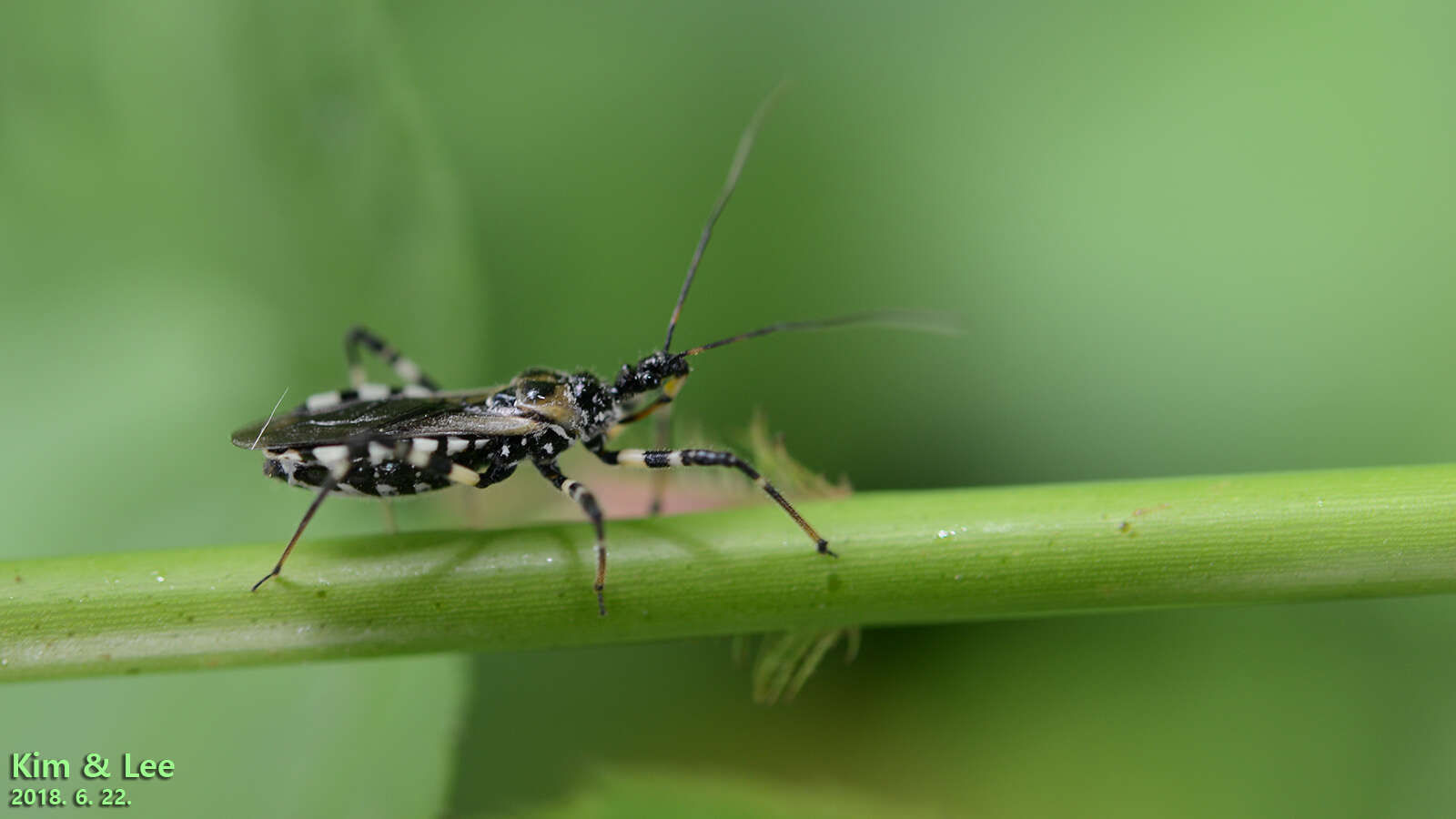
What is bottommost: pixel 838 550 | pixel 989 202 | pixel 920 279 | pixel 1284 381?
pixel 838 550

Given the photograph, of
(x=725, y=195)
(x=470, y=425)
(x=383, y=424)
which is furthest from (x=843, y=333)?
(x=383, y=424)

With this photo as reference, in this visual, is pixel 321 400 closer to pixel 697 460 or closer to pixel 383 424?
pixel 383 424

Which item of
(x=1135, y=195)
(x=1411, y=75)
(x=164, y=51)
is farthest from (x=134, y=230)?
(x=1411, y=75)

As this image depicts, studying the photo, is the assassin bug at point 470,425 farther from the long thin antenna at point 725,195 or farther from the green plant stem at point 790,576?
the green plant stem at point 790,576

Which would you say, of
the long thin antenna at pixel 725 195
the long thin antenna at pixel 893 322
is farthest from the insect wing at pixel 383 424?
the long thin antenna at pixel 893 322

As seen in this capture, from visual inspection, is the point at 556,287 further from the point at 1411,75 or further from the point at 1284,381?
the point at 1411,75

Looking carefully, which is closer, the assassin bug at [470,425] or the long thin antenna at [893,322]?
the assassin bug at [470,425]

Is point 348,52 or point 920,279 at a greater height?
point 348,52

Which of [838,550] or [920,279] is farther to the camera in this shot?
[920,279]
